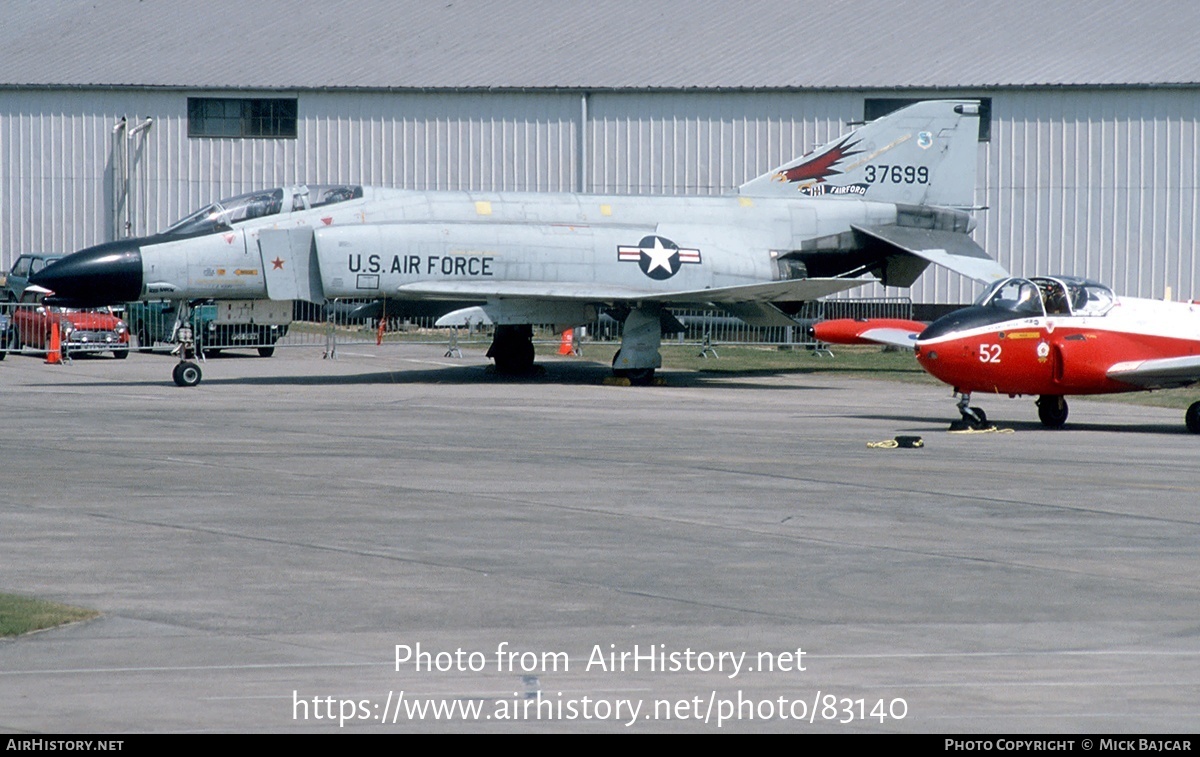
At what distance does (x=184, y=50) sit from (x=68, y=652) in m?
36.7

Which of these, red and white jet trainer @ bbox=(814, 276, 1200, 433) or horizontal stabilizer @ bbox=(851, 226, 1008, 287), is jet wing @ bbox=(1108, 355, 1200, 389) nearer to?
red and white jet trainer @ bbox=(814, 276, 1200, 433)

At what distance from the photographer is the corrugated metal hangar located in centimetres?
3631

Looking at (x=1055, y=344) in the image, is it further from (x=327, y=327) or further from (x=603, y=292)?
(x=327, y=327)

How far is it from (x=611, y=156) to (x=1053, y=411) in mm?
22194

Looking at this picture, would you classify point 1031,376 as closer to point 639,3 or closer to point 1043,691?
point 1043,691

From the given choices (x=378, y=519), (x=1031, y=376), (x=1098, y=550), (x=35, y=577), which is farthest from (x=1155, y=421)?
(x=35, y=577)

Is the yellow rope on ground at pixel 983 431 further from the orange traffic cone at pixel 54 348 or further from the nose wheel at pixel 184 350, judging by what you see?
the orange traffic cone at pixel 54 348

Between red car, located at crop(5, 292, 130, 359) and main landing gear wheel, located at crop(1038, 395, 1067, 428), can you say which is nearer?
main landing gear wheel, located at crop(1038, 395, 1067, 428)

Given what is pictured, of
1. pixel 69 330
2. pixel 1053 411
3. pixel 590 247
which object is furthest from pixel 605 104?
pixel 1053 411

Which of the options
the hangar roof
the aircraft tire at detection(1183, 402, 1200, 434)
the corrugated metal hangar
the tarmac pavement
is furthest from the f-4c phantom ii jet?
the hangar roof

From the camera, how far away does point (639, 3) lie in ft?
138

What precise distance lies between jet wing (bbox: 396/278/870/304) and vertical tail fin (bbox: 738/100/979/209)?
4.79 metres

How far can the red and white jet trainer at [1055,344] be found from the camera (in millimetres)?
17188

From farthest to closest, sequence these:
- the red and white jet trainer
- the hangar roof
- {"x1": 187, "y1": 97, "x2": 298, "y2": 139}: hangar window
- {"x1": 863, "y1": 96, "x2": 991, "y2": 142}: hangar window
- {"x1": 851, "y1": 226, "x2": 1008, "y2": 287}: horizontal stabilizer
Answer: {"x1": 187, "y1": 97, "x2": 298, "y2": 139}: hangar window → the hangar roof → {"x1": 863, "y1": 96, "x2": 991, "y2": 142}: hangar window → {"x1": 851, "y1": 226, "x2": 1008, "y2": 287}: horizontal stabilizer → the red and white jet trainer
